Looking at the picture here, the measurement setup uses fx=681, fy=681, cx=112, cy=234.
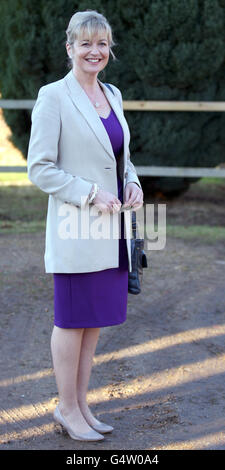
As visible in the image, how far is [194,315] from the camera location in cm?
497

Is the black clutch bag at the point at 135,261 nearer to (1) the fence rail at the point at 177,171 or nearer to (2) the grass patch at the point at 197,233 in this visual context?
(2) the grass patch at the point at 197,233

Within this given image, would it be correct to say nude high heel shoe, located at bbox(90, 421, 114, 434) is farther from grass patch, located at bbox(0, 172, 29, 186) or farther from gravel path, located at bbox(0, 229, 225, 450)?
grass patch, located at bbox(0, 172, 29, 186)

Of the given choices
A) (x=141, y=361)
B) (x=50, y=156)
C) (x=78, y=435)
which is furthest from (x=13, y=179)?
(x=50, y=156)

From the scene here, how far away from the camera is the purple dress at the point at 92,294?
3.04 metres

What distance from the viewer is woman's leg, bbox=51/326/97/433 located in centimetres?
313

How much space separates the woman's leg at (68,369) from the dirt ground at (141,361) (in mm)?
107

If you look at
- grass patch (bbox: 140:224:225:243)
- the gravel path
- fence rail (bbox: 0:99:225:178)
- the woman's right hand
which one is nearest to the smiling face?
the woman's right hand

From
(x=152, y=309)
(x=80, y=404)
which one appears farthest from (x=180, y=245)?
(x=80, y=404)

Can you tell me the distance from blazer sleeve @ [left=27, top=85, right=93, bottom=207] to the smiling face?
0.18 metres

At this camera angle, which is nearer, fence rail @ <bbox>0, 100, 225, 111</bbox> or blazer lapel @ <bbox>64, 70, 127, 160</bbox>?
blazer lapel @ <bbox>64, 70, 127, 160</bbox>

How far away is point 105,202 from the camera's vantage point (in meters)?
2.94

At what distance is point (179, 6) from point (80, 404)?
5.21 meters

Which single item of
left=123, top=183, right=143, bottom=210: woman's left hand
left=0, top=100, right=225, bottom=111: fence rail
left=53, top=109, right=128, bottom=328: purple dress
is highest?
left=123, top=183, right=143, bottom=210: woman's left hand
